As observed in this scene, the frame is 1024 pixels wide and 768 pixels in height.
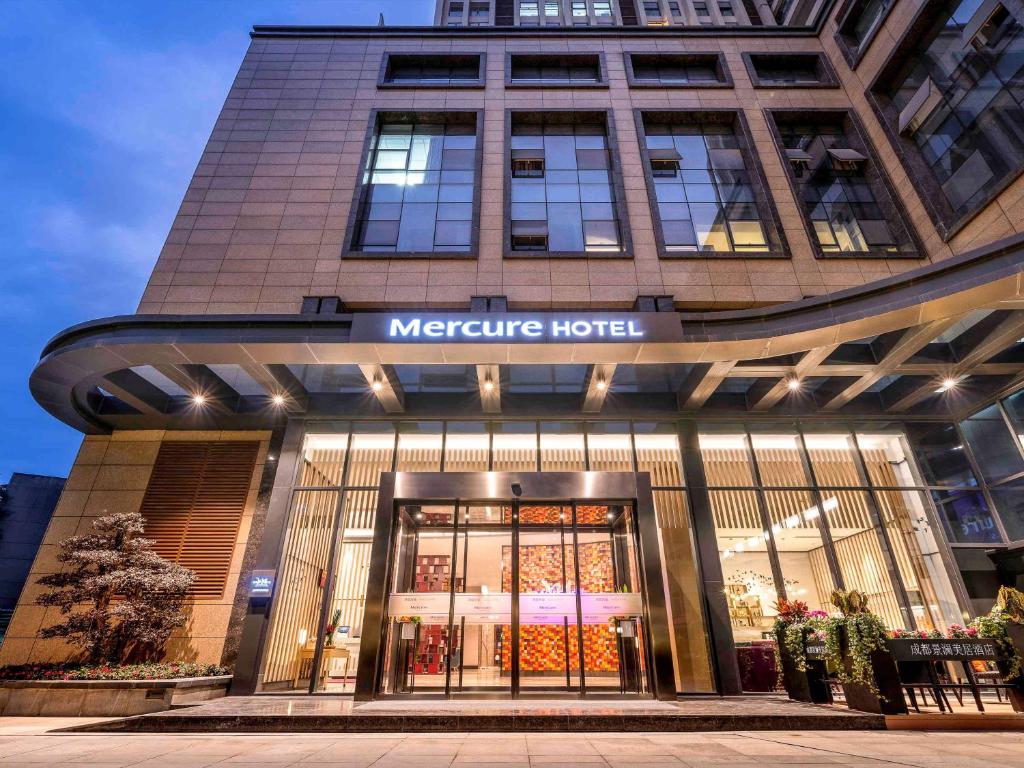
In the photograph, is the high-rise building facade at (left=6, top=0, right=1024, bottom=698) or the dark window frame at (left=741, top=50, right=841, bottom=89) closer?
the high-rise building facade at (left=6, top=0, right=1024, bottom=698)

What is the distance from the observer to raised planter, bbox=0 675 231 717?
29.8ft

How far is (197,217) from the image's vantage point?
14.5 meters

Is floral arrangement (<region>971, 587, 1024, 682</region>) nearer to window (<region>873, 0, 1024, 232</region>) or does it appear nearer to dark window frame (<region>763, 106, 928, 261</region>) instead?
dark window frame (<region>763, 106, 928, 261</region>)

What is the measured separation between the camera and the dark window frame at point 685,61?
1777cm

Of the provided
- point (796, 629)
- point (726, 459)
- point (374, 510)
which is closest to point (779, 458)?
point (726, 459)

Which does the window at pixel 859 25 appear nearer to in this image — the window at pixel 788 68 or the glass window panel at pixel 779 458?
the window at pixel 788 68

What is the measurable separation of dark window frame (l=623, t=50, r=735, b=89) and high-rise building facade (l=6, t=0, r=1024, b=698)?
9.5 inches

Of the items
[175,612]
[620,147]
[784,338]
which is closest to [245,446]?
[175,612]

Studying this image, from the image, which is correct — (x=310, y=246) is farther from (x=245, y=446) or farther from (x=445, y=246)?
(x=245, y=446)

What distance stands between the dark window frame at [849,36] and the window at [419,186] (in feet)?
43.3

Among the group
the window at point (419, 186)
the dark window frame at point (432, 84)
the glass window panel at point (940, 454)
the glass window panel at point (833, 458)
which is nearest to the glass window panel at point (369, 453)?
the window at point (419, 186)

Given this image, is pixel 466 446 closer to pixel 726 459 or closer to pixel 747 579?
pixel 726 459

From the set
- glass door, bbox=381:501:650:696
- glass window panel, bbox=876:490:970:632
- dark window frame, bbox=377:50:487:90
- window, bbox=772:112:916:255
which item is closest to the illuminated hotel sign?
glass door, bbox=381:501:650:696

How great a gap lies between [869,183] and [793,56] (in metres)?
7.00
